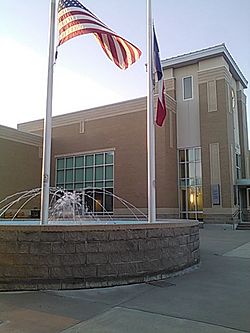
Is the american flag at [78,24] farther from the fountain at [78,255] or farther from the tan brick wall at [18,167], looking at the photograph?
the tan brick wall at [18,167]

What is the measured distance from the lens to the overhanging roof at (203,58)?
28.7m

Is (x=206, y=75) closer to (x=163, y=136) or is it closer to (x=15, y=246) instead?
(x=163, y=136)

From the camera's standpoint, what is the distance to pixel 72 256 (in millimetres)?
7043

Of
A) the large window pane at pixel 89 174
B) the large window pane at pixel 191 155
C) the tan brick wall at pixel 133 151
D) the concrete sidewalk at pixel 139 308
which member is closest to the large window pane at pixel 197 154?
the large window pane at pixel 191 155

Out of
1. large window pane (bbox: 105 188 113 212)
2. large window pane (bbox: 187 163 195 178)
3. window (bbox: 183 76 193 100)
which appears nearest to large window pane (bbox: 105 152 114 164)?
large window pane (bbox: 105 188 113 212)

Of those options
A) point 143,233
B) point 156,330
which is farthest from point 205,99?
point 156,330

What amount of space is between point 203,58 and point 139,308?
2733 centimetres

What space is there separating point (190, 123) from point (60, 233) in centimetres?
2448

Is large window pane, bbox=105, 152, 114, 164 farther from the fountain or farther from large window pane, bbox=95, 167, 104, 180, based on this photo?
the fountain

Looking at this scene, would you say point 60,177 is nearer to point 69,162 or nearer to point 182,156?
point 69,162

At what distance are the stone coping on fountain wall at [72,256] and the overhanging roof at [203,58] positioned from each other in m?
24.7

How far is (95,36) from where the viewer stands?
9.70 m

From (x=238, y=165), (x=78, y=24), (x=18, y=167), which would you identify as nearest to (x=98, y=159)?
(x=18, y=167)

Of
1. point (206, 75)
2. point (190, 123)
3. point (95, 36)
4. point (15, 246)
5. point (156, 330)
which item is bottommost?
point (156, 330)
